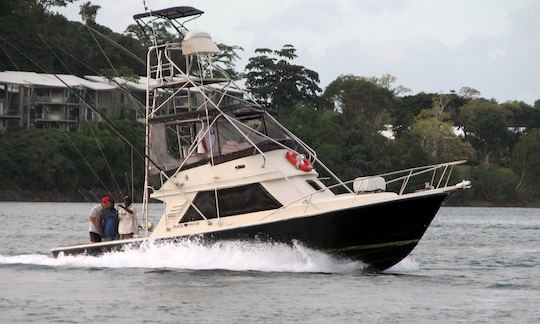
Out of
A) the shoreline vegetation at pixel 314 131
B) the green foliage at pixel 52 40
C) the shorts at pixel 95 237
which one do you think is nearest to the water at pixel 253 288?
the shorts at pixel 95 237

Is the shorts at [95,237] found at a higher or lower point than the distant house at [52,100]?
lower

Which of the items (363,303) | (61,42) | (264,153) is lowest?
(363,303)

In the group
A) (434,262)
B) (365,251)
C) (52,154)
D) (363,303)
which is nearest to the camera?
(363,303)

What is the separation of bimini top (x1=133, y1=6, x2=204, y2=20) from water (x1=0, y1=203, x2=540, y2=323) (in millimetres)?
5703

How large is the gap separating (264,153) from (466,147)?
10256 cm

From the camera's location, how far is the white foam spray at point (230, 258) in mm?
28656

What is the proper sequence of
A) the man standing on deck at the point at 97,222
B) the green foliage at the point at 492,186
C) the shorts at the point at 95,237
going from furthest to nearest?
the green foliage at the point at 492,186, the shorts at the point at 95,237, the man standing on deck at the point at 97,222

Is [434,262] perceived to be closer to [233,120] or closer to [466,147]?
[233,120]

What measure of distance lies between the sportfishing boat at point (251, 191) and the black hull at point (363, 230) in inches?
0.9

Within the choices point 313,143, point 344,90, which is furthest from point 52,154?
point 344,90

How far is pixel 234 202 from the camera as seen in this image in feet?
96.2

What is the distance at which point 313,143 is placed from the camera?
371 ft

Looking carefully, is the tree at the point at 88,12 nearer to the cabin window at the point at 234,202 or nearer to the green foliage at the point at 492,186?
the green foliage at the point at 492,186

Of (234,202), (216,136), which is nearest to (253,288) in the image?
(234,202)
